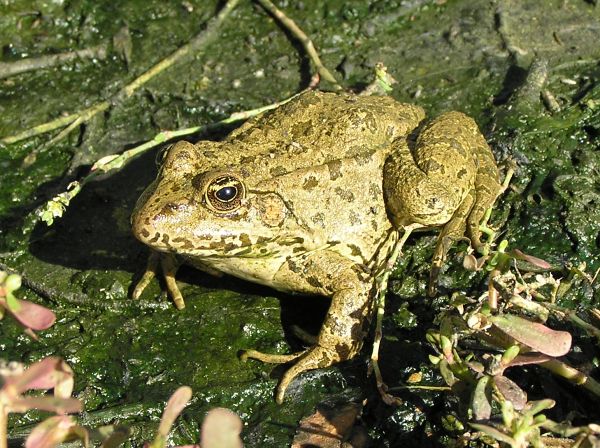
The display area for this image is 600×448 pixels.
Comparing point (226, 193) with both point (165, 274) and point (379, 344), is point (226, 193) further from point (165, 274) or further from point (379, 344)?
point (379, 344)

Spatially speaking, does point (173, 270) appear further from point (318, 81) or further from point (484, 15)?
point (484, 15)

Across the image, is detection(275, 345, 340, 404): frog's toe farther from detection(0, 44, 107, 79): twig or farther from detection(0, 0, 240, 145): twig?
detection(0, 44, 107, 79): twig

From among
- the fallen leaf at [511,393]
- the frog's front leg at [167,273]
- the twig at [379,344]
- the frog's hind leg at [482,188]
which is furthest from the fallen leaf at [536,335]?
the frog's front leg at [167,273]

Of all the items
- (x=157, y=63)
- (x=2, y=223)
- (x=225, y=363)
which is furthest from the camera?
(x=157, y=63)

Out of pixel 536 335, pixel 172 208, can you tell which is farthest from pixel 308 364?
pixel 536 335

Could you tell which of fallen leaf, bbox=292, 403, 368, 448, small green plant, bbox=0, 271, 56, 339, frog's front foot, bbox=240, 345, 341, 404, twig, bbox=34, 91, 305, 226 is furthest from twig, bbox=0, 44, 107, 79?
small green plant, bbox=0, 271, 56, 339

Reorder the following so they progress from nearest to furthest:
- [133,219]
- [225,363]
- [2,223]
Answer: [133,219], [225,363], [2,223]

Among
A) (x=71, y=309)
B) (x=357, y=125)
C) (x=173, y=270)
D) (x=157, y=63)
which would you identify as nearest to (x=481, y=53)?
(x=357, y=125)
